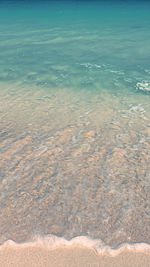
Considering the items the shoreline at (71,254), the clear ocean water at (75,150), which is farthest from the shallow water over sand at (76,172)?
the shoreline at (71,254)

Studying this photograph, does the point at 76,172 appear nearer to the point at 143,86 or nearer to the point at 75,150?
the point at 75,150

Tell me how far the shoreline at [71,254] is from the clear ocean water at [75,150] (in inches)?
5.1

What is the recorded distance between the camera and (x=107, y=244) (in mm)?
3467

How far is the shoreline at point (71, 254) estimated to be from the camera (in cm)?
316

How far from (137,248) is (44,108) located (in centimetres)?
658

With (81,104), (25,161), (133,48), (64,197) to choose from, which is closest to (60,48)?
(133,48)

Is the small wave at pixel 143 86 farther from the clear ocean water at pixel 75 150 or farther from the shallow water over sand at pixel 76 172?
the shallow water over sand at pixel 76 172

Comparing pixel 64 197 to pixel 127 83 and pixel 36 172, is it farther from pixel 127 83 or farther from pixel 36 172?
pixel 127 83

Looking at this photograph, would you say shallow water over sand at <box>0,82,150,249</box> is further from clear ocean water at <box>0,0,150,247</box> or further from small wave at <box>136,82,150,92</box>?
small wave at <box>136,82,150,92</box>

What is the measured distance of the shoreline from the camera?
3162 mm

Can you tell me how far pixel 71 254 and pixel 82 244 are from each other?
24 centimetres

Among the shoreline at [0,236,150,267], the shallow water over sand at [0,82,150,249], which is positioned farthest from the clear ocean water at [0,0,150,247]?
the shoreline at [0,236,150,267]

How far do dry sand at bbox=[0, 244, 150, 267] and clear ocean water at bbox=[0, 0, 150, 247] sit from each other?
0.22 m

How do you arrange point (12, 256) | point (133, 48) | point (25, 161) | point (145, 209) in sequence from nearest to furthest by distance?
1. point (12, 256)
2. point (145, 209)
3. point (25, 161)
4. point (133, 48)
